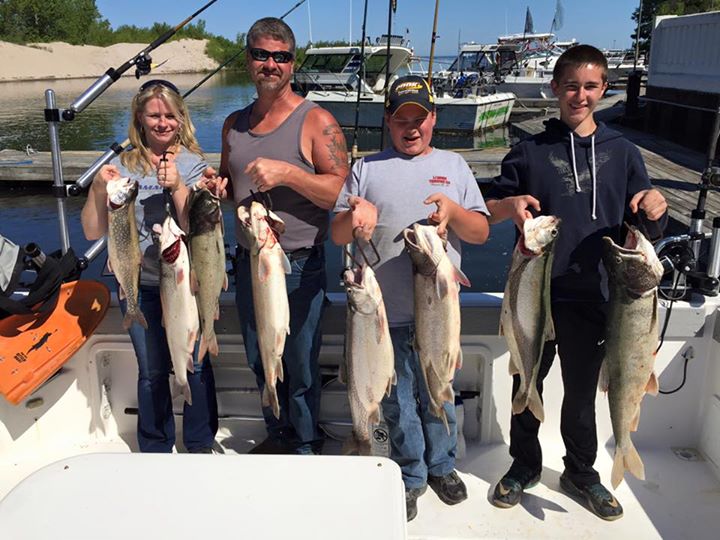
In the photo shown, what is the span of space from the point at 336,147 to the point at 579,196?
1.18m

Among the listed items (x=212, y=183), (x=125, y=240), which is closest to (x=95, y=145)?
(x=125, y=240)

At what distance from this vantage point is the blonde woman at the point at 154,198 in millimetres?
2846

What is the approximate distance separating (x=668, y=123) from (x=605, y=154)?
14233mm

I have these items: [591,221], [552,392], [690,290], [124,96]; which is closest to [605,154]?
[591,221]

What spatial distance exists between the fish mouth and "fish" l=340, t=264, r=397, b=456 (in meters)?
0.78

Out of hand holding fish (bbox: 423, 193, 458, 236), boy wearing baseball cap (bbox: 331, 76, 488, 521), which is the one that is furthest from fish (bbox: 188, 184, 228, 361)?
hand holding fish (bbox: 423, 193, 458, 236)

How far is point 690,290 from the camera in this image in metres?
3.36

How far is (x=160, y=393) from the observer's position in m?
3.23

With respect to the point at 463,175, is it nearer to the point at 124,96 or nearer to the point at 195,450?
the point at 195,450

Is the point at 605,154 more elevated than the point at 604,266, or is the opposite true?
the point at 605,154

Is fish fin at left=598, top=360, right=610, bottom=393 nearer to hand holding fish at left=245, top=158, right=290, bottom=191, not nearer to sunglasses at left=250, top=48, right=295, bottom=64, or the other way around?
hand holding fish at left=245, top=158, right=290, bottom=191

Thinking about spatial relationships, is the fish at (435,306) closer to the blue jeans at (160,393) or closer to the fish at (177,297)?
the fish at (177,297)

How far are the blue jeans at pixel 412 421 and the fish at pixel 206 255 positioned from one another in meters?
0.87

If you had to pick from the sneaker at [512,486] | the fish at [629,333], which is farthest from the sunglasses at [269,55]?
the sneaker at [512,486]
